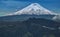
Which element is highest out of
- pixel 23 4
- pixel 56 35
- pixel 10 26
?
pixel 23 4

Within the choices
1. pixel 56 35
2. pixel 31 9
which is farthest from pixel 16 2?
pixel 56 35

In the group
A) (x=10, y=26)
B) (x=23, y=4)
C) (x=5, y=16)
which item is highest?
(x=23, y=4)

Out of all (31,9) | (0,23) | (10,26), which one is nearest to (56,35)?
(31,9)

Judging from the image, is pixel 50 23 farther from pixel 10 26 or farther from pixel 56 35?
pixel 10 26

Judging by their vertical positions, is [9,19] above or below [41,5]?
below

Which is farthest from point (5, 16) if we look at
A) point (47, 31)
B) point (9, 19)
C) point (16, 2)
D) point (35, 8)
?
point (47, 31)

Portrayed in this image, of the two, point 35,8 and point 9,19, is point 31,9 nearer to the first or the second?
point 35,8

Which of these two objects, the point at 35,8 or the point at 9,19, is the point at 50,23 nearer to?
the point at 35,8

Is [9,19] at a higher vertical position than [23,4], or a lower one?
lower
